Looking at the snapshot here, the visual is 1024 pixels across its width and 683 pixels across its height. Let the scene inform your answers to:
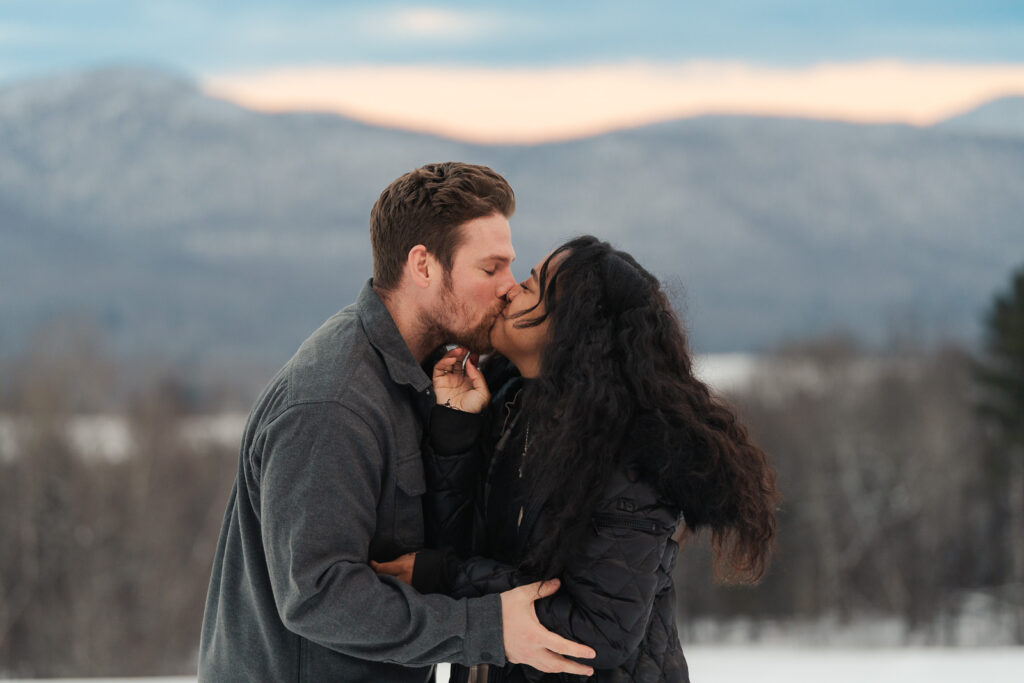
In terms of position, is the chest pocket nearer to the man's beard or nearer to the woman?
the woman

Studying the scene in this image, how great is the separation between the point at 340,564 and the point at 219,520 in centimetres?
2358

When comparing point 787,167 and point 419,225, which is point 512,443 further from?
point 787,167

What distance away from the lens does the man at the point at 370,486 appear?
174 cm

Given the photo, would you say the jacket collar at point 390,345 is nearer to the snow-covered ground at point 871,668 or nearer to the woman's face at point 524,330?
the woman's face at point 524,330

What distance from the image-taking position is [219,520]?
24.0 meters

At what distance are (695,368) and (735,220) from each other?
74718mm

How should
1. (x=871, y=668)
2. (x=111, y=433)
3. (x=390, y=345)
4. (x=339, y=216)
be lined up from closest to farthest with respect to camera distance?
(x=390, y=345) < (x=871, y=668) < (x=111, y=433) < (x=339, y=216)

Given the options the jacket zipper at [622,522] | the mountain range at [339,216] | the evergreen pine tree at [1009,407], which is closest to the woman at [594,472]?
the jacket zipper at [622,522]

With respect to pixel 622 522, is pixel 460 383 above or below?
above

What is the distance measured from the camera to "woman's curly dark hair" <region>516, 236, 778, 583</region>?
180 centimetres

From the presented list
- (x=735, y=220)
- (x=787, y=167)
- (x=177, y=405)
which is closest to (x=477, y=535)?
(x=177, y=405)

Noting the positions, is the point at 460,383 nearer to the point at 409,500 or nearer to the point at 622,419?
the point at 409,500

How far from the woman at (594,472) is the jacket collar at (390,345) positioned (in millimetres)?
75

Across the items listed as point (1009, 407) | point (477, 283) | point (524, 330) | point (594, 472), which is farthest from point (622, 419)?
point (1009, 407)
